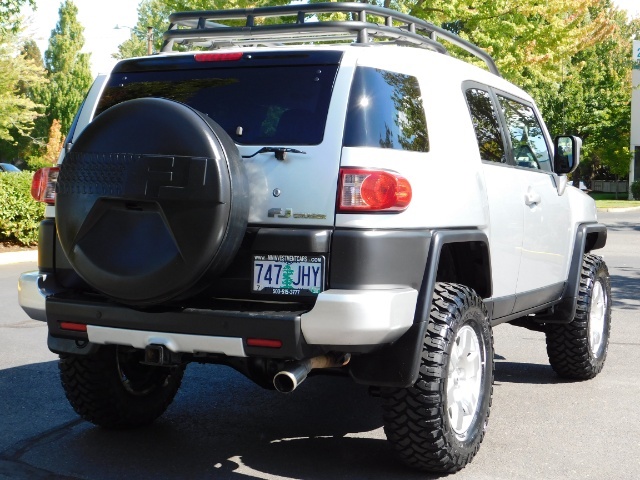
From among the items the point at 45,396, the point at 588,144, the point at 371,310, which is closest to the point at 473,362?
the point at 371,310

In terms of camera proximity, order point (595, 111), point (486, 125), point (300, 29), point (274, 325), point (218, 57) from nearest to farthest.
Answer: point (274, 325), point (218, 57), point (300, 29), point (486, 125), point (595, 111)

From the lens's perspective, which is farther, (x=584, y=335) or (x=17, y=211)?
(x=17, y=211)

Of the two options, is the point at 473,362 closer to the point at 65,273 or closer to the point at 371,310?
the point at 371,310

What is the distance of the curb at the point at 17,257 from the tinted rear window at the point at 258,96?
1185 centimetres

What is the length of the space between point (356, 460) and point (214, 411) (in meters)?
1.30

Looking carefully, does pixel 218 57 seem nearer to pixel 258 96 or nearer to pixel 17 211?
pixel 258 96

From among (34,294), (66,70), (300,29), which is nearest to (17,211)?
(34,294)

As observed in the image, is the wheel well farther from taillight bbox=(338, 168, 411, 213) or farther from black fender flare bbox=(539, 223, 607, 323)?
black fender flare bbox=(539, 223, 607, 323)

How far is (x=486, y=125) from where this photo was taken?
202 inches

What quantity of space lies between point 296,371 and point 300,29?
1866 mm

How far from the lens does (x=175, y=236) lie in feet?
12.5

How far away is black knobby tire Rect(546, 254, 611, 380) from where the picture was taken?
6324 mm

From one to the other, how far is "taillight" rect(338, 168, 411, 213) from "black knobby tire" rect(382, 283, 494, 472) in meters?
0.63

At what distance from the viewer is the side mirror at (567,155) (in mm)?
6098
